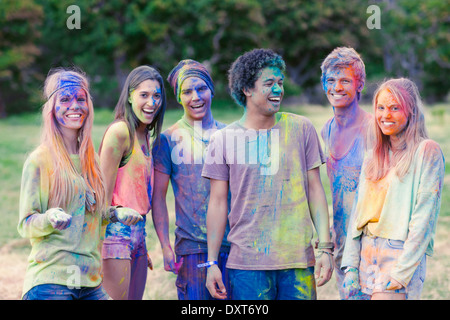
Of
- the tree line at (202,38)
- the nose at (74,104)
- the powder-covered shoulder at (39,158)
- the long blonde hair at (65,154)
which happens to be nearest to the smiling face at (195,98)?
the long blonde hair at (65,154)

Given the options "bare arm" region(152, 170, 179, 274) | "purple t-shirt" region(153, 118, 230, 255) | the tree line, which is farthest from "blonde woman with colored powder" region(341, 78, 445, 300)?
the tree line

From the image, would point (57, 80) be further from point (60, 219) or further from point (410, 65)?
point (410, 65)

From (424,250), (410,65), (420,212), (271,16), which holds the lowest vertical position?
(424,250)

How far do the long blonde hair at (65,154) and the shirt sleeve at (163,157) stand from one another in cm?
62

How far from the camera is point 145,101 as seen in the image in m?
4.03

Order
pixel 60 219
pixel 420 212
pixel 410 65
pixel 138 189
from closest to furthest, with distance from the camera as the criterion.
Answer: pixel 60 219, pixel 420 212, pixel 138 189, pixel 410 65

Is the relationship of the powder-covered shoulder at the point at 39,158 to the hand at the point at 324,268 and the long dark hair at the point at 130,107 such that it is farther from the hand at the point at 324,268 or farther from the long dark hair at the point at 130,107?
the hand at the point at 324,268

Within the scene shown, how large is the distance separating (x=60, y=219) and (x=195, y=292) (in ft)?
4.16

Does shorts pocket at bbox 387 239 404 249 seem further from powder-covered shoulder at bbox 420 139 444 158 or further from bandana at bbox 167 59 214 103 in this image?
bandana at bbox 167 59 214 103

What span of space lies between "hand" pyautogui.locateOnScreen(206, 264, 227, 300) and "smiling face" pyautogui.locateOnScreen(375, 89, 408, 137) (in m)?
1.24

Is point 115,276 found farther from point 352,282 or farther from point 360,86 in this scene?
point 360,86

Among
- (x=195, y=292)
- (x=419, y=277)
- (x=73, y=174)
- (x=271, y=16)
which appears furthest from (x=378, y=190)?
(x=271, y=16)

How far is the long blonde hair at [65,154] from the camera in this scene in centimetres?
328

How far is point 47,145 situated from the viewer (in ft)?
10.9
